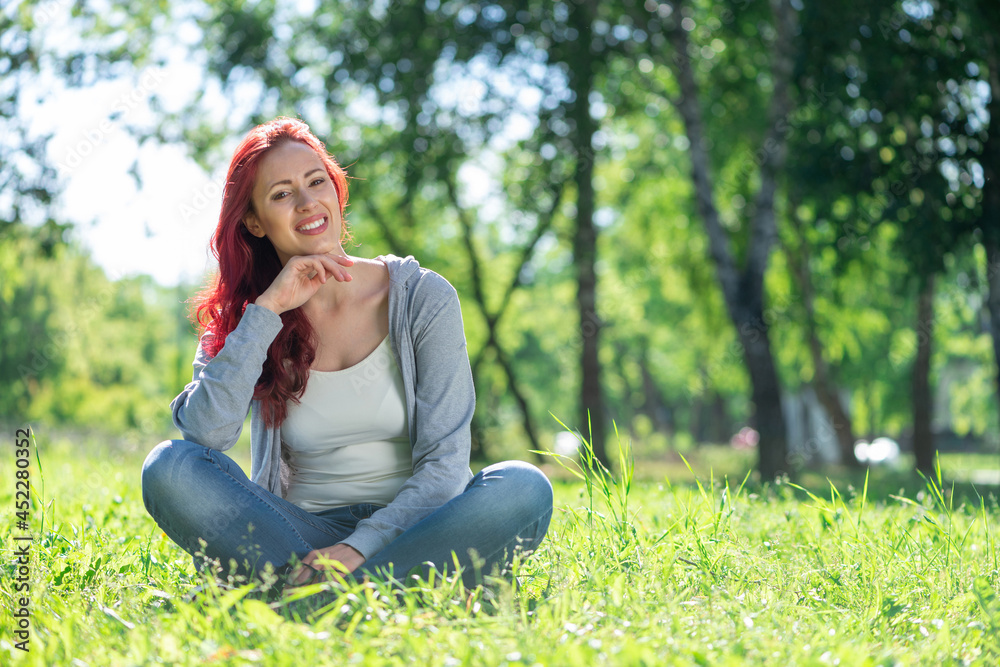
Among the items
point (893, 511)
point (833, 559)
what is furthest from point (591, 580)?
point (893, 511)

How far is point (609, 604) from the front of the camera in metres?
2.21

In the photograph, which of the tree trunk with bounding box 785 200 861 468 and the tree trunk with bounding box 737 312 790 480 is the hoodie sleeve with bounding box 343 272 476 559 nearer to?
the tree trunk with bounding box 737 312 790 480

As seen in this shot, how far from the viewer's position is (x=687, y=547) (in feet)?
9.45

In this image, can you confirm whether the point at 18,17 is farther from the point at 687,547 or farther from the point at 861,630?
the point at 861,630

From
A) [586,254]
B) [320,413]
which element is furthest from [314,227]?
[586,254]

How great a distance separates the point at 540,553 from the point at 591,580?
1.47 feet

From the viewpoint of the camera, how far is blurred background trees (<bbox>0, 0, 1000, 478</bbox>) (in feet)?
30.0

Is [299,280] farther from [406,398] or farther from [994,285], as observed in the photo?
[994,285]

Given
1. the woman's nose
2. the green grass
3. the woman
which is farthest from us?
the woman's nose

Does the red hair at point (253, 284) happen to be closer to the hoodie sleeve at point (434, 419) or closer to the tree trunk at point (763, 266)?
the hoodie sleeve at point (434, 419)

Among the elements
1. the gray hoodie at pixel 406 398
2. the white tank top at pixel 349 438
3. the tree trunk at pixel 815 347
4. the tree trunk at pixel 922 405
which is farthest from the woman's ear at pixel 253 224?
the tree trunk at pixel 815 347

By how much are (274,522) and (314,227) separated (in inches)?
42.1

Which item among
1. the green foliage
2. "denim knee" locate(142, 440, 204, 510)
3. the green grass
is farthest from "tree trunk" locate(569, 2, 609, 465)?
"denim knee" locate(142, 440, 204, 510)

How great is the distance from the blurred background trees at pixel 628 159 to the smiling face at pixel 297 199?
170cm
